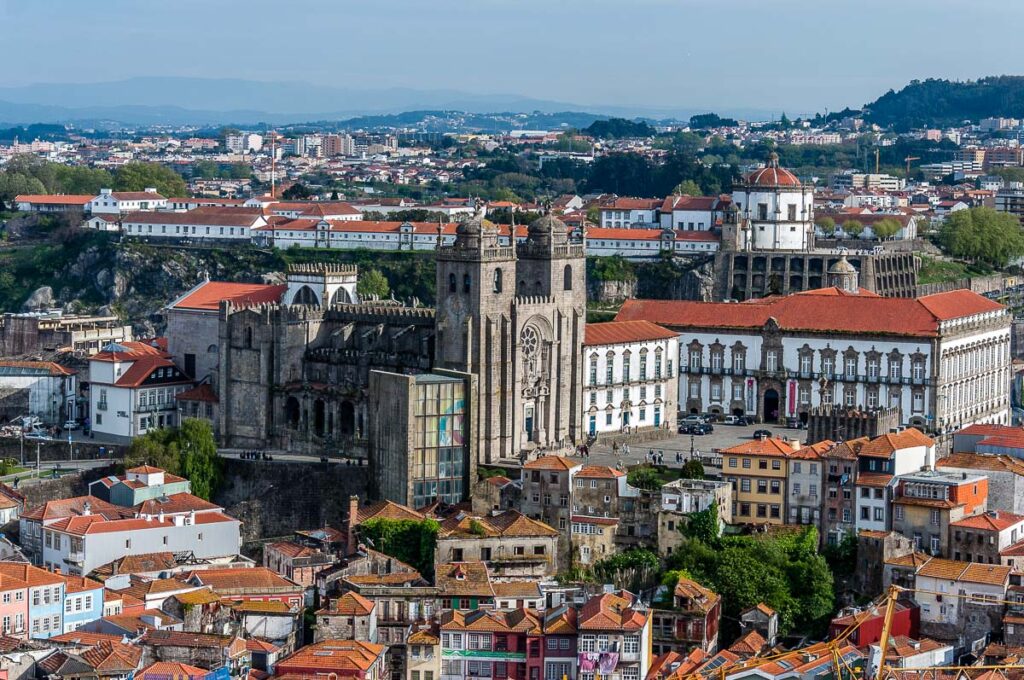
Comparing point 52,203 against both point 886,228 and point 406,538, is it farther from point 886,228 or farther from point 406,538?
point 406,538

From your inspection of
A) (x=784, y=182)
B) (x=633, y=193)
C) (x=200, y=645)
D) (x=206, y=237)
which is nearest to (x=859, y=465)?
(x=200, y=645)

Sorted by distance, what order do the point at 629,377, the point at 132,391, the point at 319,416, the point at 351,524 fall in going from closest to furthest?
the point at 351,524
the point at 319,416
the point at 629,377
the point at 132,391

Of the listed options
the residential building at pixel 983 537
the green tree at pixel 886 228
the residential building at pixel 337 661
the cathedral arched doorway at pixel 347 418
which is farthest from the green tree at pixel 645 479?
the green tree at pixel 886 228

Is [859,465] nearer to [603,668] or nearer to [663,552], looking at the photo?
[663,552]

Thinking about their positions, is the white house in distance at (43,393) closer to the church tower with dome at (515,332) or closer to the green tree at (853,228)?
the church tower with dome at (515,332)

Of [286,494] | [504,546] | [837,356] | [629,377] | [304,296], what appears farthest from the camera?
[837,356]

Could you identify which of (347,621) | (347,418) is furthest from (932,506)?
(347,418)

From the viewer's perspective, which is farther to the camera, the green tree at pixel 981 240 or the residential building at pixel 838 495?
the green tree at pixel 981 240
